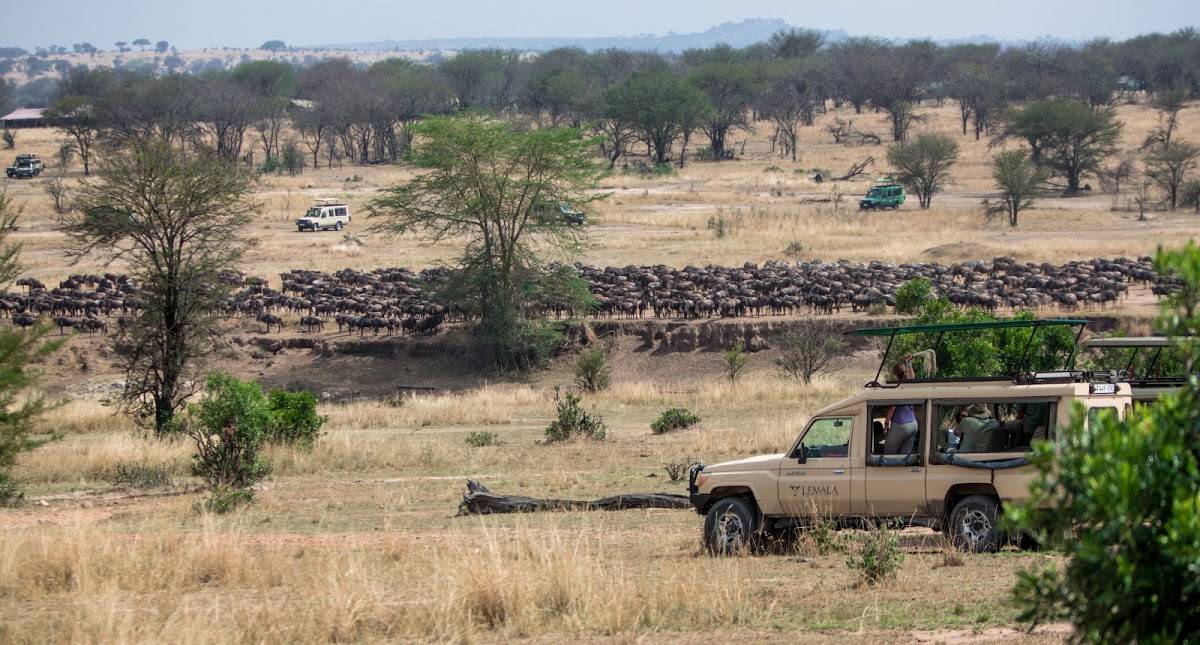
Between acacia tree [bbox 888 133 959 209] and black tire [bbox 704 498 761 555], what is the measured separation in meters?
52.9

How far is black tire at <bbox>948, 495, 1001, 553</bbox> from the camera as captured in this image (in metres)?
9.60

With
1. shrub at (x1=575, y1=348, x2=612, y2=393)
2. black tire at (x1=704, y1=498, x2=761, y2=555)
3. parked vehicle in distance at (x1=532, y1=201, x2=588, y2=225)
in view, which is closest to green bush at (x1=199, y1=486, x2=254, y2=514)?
black tire at (x1=704, y1=498, x2=761, y2=555)

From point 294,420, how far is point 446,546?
29.4ft

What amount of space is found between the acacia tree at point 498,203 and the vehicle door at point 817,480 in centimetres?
2392

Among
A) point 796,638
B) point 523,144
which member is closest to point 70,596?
point 796,638

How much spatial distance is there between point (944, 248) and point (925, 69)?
62.4 meters

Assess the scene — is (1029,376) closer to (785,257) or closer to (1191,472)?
(1191,472)

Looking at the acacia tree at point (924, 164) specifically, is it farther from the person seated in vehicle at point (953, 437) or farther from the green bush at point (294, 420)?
the person seated in vehicle at point (953, 437)

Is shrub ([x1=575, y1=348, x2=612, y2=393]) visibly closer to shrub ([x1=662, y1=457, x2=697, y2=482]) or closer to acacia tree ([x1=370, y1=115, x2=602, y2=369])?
acacia tree ([x1=370, y1=115, x2=602, y2=369])

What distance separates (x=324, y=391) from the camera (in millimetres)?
32125

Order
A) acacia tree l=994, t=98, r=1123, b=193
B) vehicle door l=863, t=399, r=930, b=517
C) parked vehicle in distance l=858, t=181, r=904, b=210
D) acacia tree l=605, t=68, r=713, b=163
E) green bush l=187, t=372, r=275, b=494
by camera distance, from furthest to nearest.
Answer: acacia tree l=605, t=68, r=713, b=163
acacia tree l=994, t=98, r=1123, b=193
parked vehicle in distance l=858, t=181, r=904, b=210
green bush l=187, t=372, r=275, b=494
vehicle door l=863, t=399, r=930, b=517

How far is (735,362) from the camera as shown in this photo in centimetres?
2953

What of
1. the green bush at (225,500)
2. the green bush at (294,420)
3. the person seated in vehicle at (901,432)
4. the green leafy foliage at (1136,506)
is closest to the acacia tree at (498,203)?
the green bush at (294,420)

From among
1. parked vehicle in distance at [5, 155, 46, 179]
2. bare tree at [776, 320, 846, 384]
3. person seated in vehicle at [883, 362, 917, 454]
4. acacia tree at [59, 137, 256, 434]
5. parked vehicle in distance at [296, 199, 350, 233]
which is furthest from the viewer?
parked vehicle in distance at [5, 155, 46, 179]
